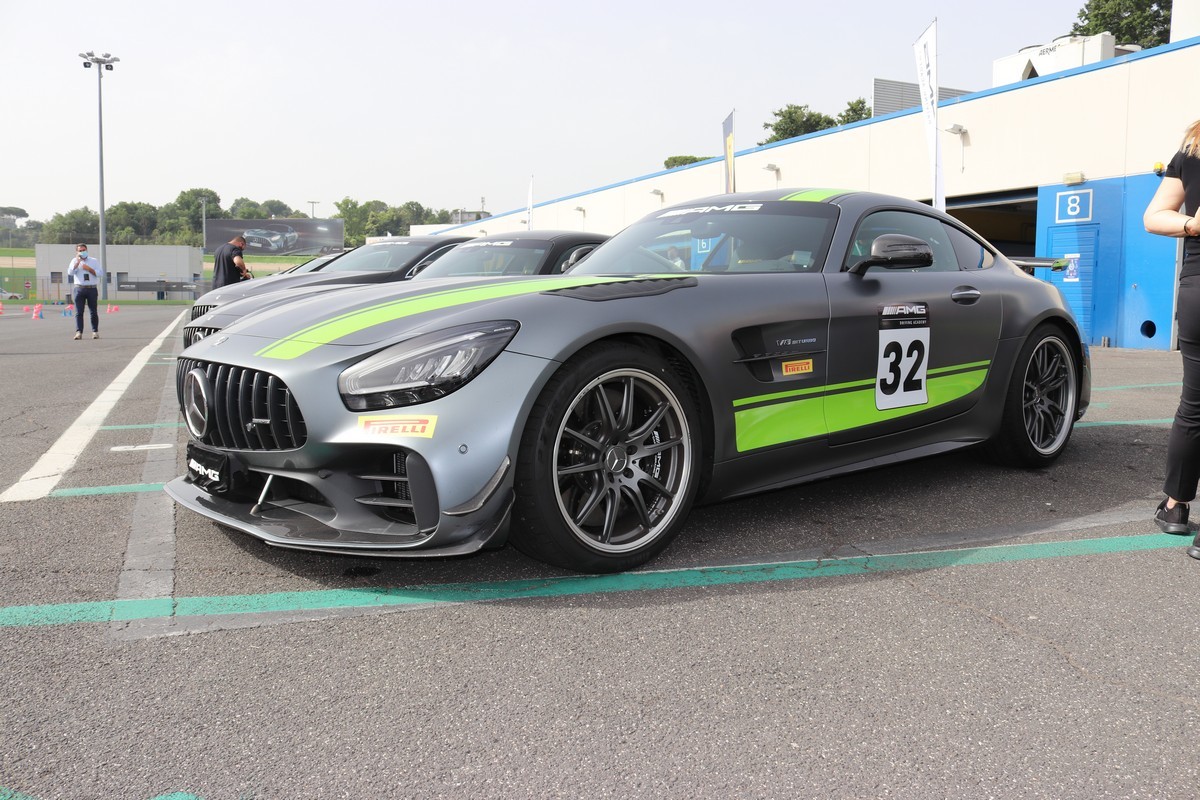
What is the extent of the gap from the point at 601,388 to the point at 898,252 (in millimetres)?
1402

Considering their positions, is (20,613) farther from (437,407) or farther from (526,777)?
(526,777)

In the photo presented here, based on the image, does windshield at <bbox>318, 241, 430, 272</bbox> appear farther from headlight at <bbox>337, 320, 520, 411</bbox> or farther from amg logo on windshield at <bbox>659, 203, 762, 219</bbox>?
headlight at <bbox>337, 320, 520, 411</bbox>

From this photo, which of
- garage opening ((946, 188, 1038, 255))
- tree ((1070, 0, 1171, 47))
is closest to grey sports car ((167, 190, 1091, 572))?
garage opening ((946, 188, 1038, 255))

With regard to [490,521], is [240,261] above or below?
above

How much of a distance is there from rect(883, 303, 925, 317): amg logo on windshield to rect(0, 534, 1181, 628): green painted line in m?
1.03

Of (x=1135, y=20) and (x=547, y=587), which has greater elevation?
(x=1135, y=20)

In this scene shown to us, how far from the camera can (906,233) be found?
4.23 meters

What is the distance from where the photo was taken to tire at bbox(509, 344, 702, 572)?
2.79 meters

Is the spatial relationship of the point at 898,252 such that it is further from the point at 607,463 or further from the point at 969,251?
the point at 607,463

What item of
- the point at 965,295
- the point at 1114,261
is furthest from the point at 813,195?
the point at 1114,261

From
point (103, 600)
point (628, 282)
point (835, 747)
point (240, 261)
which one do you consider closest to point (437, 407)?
point (628, 282)

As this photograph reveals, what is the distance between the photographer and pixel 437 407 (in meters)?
2.68

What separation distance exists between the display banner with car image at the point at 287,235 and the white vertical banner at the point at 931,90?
98309 millimetres

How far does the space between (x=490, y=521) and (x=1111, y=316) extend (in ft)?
49.2
